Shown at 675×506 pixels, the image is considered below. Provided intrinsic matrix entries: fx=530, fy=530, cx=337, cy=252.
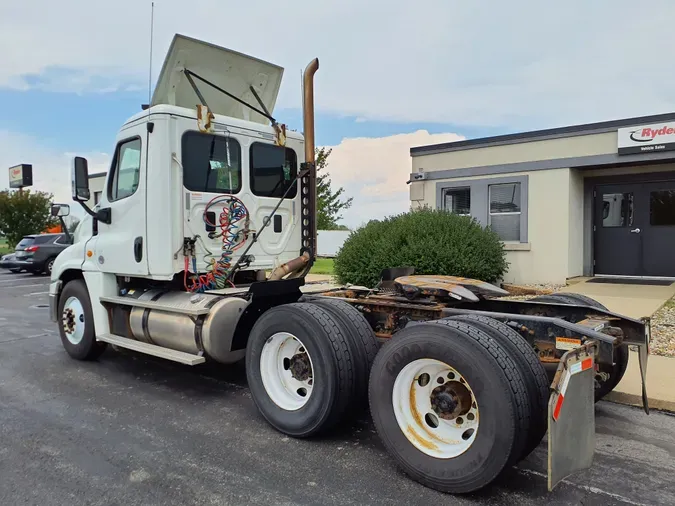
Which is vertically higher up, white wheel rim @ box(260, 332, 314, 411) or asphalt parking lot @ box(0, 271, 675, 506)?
white wheel rim @ box(260, 332, 314, 411)

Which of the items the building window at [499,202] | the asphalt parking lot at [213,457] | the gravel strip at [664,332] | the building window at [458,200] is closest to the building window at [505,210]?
the building window at [499,202]

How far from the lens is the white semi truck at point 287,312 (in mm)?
3117

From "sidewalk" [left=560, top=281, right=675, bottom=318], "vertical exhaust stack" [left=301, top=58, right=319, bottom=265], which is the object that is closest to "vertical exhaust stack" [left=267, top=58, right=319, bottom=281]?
"vertical exhaust stack" [left=301, top=58, right=319, bottom=265]

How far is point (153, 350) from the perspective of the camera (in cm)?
527

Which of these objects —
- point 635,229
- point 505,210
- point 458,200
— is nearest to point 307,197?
point 505,210

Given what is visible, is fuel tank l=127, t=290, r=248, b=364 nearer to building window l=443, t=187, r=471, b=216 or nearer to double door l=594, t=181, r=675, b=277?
building window l=443, t=187, r=471, b=216

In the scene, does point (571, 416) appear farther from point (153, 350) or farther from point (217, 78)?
point (217, 78)

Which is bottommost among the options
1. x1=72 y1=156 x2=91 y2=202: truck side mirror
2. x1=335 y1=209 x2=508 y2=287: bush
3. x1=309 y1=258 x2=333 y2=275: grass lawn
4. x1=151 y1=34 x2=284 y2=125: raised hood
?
x1=309 y1=258 x2=333 y2=275: grass lawn

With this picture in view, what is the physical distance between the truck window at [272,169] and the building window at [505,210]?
26.7 ft

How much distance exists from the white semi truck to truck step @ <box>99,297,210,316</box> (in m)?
0.02

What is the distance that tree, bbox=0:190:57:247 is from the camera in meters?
32.3

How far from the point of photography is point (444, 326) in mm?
3297

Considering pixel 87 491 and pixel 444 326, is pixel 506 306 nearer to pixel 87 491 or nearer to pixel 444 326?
pixel 444 326

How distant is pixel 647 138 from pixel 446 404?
10.3 m
